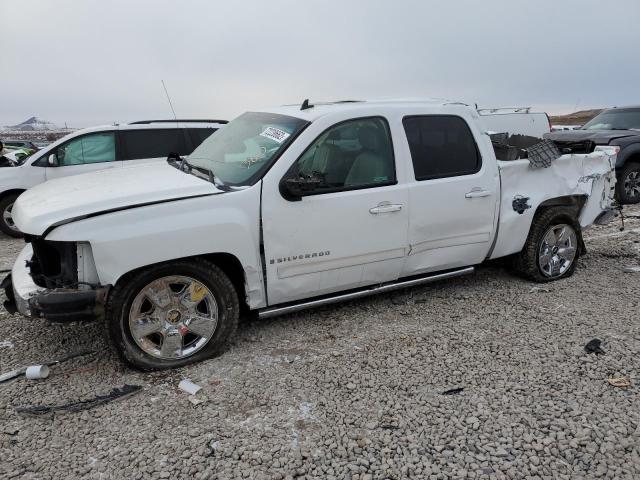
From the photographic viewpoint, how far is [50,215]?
3.19m

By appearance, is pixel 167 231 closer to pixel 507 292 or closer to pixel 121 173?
pixel 121 173

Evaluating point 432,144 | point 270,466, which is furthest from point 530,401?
point 432,144

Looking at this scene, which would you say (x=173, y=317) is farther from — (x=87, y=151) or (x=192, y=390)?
(x=87, y=151)

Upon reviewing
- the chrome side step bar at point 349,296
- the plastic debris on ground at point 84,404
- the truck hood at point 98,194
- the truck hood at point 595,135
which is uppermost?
the truck hood at point 595,135

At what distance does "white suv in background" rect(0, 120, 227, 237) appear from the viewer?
26.3 feet

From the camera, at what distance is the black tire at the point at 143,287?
10.8ft

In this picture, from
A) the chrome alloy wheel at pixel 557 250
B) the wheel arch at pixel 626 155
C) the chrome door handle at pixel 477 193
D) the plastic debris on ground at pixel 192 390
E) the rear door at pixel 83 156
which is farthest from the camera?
the wheel arch at pixel 626 155

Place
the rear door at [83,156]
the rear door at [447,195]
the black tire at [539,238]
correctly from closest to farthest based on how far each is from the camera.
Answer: the rear door at [447,195] < the black tire at [539,238] < the rear door at [83,156]

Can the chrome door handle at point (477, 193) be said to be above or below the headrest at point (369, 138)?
below

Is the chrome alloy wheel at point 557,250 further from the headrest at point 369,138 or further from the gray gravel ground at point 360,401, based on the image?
the headrest at point 369,138

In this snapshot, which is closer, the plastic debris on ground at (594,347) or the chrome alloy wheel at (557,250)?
the plastic debris on ground at (594,347)

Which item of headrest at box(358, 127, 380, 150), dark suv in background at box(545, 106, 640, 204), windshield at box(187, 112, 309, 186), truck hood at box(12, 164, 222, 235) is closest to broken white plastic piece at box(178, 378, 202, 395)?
truck hood at box(12, 164, 222, 235)

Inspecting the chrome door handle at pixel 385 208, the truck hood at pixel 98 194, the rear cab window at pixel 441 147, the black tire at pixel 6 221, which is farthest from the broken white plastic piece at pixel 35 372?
the black tire at pixel 6 221

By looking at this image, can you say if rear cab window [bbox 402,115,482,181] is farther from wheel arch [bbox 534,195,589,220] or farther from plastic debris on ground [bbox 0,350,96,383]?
plastic debris on ground [bbox 0,350,96,383]
